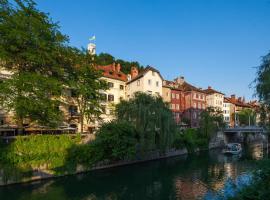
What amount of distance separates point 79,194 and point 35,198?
3384mm

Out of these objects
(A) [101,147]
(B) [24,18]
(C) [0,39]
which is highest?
(B) [24,18]

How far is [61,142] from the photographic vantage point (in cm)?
2869

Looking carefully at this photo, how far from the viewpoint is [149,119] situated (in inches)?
1361

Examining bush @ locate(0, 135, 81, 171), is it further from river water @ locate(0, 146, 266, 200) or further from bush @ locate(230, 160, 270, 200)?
bush @ locate(230, 160, 270, 200)

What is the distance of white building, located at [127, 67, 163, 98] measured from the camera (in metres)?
52.5

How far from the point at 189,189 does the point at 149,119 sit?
1348 cm

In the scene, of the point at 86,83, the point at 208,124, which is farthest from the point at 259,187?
the point at 208,124

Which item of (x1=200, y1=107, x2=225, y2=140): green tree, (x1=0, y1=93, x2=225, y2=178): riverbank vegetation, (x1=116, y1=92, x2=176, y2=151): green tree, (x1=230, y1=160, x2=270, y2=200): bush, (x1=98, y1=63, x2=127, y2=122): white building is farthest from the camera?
(x1=200, y1=107, x2=225, y2=140): green tree

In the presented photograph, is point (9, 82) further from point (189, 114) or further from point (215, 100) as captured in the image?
point (215, 100)

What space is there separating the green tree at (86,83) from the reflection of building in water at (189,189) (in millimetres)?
15266

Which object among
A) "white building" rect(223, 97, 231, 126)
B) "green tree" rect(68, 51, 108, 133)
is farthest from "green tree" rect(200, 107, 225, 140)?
"white building" rect(223, 97, 231, 126)

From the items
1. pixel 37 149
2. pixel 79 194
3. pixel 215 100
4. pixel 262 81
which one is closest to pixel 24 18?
pixel 37 149

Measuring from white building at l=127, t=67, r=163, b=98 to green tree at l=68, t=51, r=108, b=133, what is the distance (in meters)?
16.0

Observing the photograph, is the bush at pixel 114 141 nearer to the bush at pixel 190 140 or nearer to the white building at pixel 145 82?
the bush at pixel 190 140
